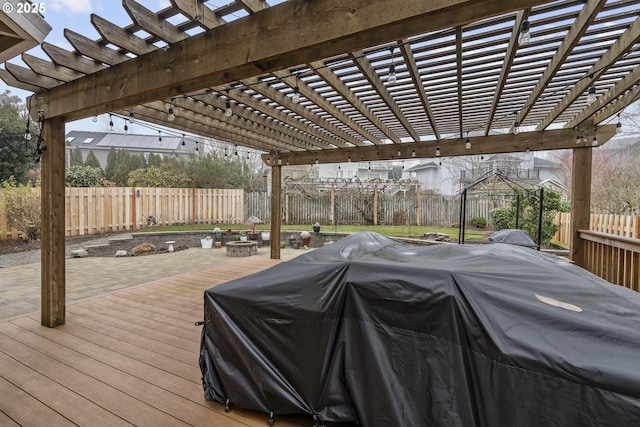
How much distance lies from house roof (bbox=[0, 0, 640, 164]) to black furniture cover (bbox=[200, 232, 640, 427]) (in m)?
1.30

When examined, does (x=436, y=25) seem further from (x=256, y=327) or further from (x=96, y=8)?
(x=96, y=8)

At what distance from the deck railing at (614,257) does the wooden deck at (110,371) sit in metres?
3.73

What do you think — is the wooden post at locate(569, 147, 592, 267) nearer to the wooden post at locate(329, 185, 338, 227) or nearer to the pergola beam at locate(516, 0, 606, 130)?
the pergola beam at locate(516, 0, 606, 130)

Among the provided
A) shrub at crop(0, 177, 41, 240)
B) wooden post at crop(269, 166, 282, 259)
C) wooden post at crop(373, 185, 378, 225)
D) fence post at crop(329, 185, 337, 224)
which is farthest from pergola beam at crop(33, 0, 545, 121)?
wooden post at crop(373, 185, 378, 225)

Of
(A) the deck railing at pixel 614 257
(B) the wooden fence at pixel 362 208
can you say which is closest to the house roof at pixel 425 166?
(B) the wooden fence at pixel 362 208

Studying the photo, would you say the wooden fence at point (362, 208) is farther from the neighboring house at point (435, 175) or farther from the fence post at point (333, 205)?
the neighboring house at point (435, 175)

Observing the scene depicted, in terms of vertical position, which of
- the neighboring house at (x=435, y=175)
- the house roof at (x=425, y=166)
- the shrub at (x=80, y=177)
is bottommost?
the shrub at (x=80, y=177)

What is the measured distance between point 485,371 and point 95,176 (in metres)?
11.2

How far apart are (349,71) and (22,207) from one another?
8467mm

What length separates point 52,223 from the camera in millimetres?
3068

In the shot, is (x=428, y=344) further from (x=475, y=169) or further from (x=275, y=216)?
(x=475, y=169)

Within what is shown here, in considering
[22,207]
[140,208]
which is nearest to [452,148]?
[140,208]

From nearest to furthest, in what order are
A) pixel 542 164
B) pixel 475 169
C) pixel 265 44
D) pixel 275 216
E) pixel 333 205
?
pixel 265 44, pixel 275 216, pixel 333 205, pixel 475 169, pixel 542 164

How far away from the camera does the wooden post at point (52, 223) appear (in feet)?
9.95
